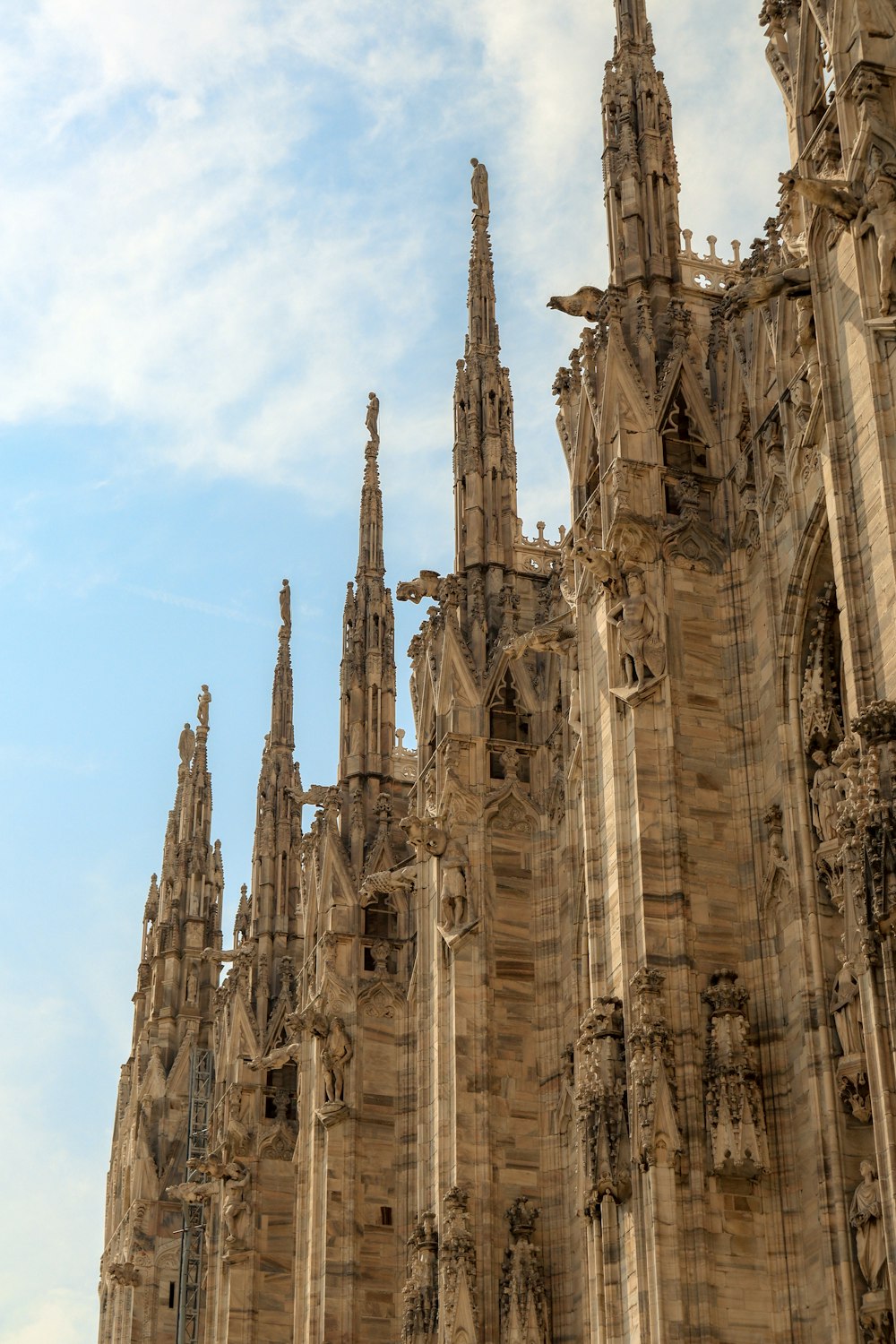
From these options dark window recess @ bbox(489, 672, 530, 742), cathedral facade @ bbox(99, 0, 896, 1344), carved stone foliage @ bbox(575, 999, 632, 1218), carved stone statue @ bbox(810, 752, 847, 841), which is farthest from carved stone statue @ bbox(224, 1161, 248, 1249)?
carved stone statue @ bbox(810, 752, 847, 841)

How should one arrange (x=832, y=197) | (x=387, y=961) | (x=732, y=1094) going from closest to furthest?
(x=832, y=197), (x=732, y=1094), (x=387, y=961)

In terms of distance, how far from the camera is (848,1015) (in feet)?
73.8

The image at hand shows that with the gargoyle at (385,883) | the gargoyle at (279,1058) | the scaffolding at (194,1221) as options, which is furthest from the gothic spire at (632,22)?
the scaffolding at (194,1221)

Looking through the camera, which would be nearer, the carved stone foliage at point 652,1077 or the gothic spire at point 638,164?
the carved stone foliage at point 652,1077

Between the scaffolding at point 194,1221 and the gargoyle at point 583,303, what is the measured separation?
93.7ft

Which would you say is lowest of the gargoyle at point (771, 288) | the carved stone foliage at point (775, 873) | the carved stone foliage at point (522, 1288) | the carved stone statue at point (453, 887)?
the carved stone foliage at point (522, 1288)

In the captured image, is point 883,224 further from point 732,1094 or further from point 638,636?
point 732,1094

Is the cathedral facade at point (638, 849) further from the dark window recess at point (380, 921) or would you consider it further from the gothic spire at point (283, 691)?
the gothic spire at point (283, 691)

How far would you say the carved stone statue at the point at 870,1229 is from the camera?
21.5 m

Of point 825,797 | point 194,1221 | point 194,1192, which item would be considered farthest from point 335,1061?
point 194,1221

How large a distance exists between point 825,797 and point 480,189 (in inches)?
792

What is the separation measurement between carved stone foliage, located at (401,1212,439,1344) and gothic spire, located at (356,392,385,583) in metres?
17.1

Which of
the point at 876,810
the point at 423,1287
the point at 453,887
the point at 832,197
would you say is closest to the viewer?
the point at 876,810

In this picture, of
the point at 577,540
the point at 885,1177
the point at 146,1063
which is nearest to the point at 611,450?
the point at 577,540
